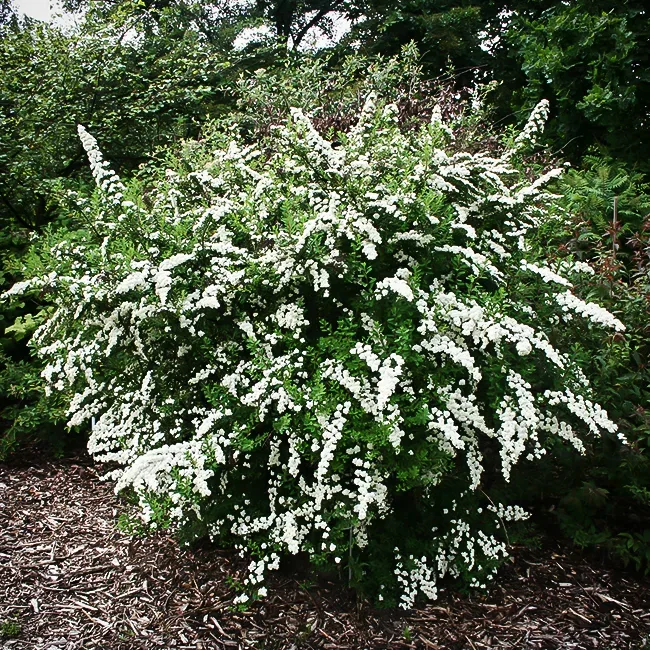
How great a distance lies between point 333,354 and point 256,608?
3.98ft

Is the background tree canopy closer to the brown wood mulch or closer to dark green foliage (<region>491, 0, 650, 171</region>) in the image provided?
dark green foliage (<region>491, 0, 650, 171</region>)

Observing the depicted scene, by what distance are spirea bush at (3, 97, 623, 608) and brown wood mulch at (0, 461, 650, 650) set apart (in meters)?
0.15

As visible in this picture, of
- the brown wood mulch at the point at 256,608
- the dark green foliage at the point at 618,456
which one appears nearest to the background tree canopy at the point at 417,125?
the dark green foliage at the point at 618,456

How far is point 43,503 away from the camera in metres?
3.97

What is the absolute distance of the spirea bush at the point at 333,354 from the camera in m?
2.58

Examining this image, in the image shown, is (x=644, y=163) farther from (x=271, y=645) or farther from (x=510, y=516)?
(x=271, y=645)

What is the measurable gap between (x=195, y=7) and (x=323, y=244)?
35.1 feet

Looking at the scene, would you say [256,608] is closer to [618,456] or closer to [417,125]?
[618,456]

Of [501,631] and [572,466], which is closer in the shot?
[501,631]

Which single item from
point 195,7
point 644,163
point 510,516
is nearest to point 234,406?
point 510,516

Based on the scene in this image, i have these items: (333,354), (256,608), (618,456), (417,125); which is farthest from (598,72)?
(256,608)

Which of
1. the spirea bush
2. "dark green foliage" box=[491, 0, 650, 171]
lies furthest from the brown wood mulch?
"dark green foliage" box=[491, 0, 650, 171]

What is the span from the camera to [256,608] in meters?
2.85

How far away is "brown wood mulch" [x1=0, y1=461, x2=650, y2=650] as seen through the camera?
269 centimetres
